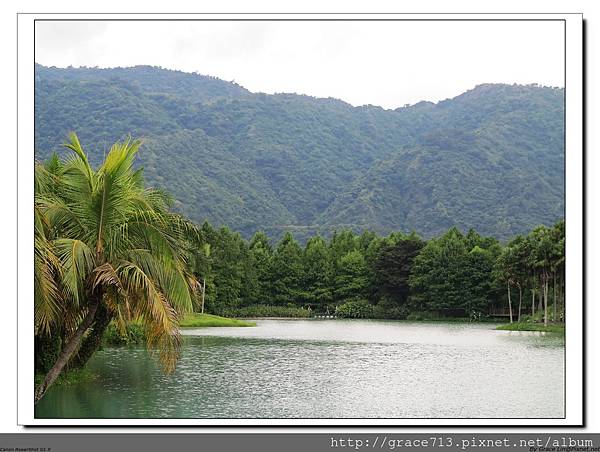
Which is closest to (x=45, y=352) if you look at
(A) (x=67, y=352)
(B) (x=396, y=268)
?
(A) (x=67, y=352)

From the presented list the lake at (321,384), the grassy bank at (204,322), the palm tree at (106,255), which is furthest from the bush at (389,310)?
the palm tree at (106,255)

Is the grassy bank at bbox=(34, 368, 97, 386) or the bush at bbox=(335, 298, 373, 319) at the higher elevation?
the grassy bank at bbox=(34, 368, 97, 386)

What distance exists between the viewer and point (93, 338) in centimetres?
1381

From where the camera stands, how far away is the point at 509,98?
2990 inches

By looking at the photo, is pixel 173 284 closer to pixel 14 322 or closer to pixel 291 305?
pixel 14 322

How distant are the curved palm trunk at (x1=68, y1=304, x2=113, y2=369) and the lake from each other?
0.47 metres

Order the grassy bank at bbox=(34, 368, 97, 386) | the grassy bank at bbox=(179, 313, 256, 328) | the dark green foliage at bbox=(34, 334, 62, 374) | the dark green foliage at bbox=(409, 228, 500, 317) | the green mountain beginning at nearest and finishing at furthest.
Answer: the dark green foliage at bbox=(34, 334, 62, 374) < the grassy bank at bbox=(34, 368, 97, 386) < the grassy bank at bbox=(179, 313, 256, 328) < the dark green foliage at bbox=(409, 228, 500, 317) < the green mountain

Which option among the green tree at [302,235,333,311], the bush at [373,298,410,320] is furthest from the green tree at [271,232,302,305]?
the bush at [373,298,410,320]

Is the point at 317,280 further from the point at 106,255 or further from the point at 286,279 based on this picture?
the point at 106,255

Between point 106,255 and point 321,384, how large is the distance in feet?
21.5

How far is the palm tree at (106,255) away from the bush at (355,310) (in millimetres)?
43713

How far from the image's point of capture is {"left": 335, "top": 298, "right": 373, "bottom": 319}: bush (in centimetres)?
5506

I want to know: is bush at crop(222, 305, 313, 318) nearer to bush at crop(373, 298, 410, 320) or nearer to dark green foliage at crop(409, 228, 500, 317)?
bush at crop(373, 298, 410, 320)
